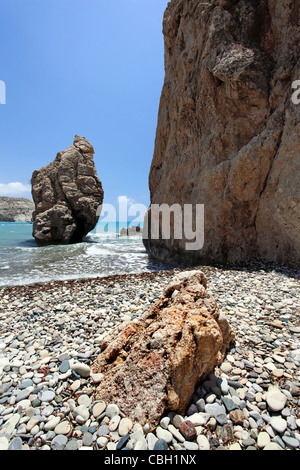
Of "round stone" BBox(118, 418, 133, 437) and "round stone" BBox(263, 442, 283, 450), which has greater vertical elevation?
"round stone" BBox(118, 418, 133, 437)

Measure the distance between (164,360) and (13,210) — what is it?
122m

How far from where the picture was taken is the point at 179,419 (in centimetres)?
205

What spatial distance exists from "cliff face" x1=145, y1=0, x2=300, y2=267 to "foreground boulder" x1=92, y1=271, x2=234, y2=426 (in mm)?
6417

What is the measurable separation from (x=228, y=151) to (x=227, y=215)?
10.3 feet

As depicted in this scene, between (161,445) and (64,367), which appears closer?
(161,445)

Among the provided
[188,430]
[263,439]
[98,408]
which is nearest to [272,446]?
[263,439]

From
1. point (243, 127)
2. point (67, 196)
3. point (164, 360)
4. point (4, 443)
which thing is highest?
point (243, 127)

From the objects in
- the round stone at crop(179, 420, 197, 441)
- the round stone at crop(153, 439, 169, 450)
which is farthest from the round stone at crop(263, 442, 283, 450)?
the round stone at crop(153, 439, 169, 450)

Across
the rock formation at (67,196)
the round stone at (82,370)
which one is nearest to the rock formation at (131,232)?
the rock formation at (67,196)

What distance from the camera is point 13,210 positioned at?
103 metres

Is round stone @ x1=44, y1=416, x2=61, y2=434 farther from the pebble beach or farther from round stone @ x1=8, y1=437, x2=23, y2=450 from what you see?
round stone @ x1=8, y1=437, x2=23, y2=450

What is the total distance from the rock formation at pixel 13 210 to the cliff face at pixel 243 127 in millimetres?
109872

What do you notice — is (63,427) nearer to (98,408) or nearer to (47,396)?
(98,408)

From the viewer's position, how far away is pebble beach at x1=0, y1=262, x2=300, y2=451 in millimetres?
1909
